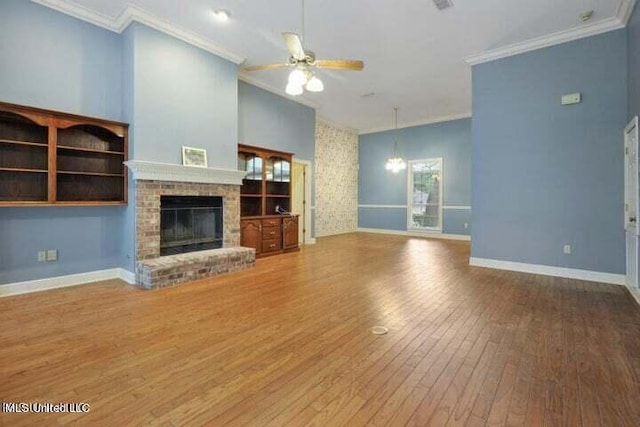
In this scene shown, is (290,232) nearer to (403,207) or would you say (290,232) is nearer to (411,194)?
(403,207)

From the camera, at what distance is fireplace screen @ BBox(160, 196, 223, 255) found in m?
4.79

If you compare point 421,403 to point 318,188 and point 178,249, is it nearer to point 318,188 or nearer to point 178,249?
point 178,249

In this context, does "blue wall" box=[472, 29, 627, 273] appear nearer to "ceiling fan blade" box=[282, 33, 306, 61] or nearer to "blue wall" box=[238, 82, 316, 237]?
"ceiling fan blade" box=[282, 33, 306, 61]

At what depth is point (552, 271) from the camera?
4.77 metres

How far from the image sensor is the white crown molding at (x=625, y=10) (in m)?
3.82

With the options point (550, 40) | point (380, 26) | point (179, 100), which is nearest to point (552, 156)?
point (550, 40)

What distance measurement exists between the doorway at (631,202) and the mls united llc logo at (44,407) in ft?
17.7

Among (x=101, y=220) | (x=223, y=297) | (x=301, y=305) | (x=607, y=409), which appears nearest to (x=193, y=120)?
(x=101, y=220)

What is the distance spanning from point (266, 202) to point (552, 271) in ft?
18.3

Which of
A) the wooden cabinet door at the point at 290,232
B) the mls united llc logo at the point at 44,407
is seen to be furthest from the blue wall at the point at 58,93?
the wooden cabinet door at the point at 290,232

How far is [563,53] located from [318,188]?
6.42 metres

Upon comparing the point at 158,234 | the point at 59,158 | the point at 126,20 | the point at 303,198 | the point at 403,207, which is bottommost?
the point at 158,234

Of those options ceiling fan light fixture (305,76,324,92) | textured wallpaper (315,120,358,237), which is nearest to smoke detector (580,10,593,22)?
ceiling fan light fixture (305,76,324,92)

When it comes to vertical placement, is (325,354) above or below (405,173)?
below
